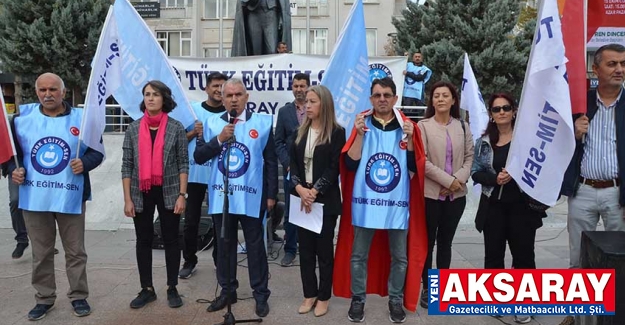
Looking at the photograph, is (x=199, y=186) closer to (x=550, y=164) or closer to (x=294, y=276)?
(x=294, y=276)

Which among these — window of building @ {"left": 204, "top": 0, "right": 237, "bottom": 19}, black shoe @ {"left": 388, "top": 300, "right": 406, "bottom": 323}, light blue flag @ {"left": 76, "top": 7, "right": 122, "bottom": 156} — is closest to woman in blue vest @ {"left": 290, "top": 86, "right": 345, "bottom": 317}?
black shoe @ {"left": 388, "top": 300, "right": 406, "bottom": 323}

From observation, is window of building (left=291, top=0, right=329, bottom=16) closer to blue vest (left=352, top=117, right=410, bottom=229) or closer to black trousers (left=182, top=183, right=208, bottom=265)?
black trousers (left=182, top=183, right=208, bottom=265)

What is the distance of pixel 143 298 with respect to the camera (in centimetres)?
474

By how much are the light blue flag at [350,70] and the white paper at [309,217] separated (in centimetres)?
104

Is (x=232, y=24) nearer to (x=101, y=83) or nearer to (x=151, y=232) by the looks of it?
(x=101, y=83)

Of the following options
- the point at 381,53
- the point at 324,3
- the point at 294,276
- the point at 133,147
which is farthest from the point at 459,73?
the point at 133,147

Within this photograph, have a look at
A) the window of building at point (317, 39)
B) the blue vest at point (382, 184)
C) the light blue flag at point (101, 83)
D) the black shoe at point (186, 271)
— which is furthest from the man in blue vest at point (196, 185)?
the window of building at point (317, 39)

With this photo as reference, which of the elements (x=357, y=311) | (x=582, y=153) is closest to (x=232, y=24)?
(x=357, y=311)

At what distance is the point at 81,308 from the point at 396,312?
2.73 m

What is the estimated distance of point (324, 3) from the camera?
95.7ft

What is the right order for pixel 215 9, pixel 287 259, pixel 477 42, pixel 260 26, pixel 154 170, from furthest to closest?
pixel 215 9, pixel 477 42, pixel 260 26, pixel 287 259, pixel 154 170

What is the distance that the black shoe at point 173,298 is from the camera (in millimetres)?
4707

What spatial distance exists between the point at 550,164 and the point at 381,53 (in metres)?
26.0

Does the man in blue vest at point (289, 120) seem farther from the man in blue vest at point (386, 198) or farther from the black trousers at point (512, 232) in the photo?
the black trousers at point (512, 232)
